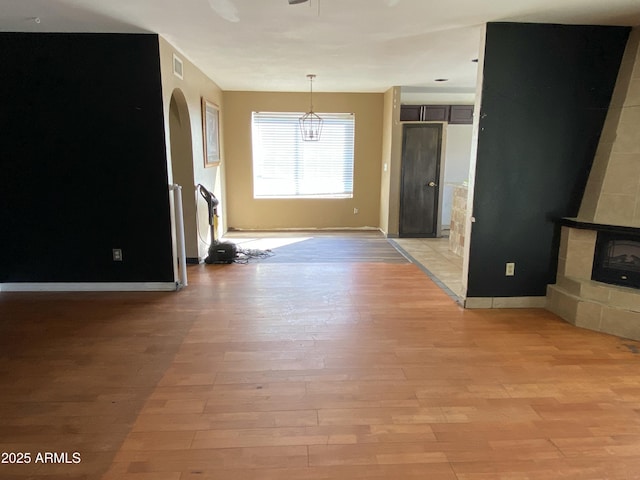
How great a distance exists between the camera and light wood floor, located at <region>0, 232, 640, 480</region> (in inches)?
68.6

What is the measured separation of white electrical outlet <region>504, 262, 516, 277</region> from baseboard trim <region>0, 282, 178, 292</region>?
10.3 ft

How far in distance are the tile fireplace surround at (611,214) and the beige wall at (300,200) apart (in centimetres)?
409

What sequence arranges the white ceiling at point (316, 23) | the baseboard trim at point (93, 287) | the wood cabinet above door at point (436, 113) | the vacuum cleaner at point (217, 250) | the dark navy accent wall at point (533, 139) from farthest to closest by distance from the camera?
1. the wood cabinet above door at point (436, 113)
2. the vacuum cleaner at point (217, 250)
3. the baseboard trim at point (93, 287)
4. the dark navy accent wall at point (533, 139)
5. the white ceiling at point (316, 23)

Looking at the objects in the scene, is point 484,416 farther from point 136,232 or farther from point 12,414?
point 136,232

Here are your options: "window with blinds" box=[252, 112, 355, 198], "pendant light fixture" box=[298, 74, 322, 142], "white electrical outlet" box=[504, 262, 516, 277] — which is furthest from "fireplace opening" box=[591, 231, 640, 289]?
"pendant light fixture" box=[298, 74, 322, 142]

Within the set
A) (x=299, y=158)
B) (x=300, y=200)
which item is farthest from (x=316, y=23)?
(x=300, y=200)

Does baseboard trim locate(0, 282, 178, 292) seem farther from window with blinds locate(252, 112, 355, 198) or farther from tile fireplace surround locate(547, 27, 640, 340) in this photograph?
tile fireplace surround locate(547, 27, 640, 340)

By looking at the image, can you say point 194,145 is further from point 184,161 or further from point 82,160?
point 82,160

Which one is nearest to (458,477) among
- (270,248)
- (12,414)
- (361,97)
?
(12,414)

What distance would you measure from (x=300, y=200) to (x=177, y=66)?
11.6 ft

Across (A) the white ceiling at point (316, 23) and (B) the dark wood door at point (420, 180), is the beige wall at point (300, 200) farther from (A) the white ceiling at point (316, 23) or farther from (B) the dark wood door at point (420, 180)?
(A) the white ceiling at point (316, 23)

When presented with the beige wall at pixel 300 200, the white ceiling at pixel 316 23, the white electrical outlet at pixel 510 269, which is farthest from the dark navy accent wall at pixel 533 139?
the beige wall at pixel 300 200

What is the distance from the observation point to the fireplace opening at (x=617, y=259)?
3.04 metres

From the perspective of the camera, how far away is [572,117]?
130 inches
